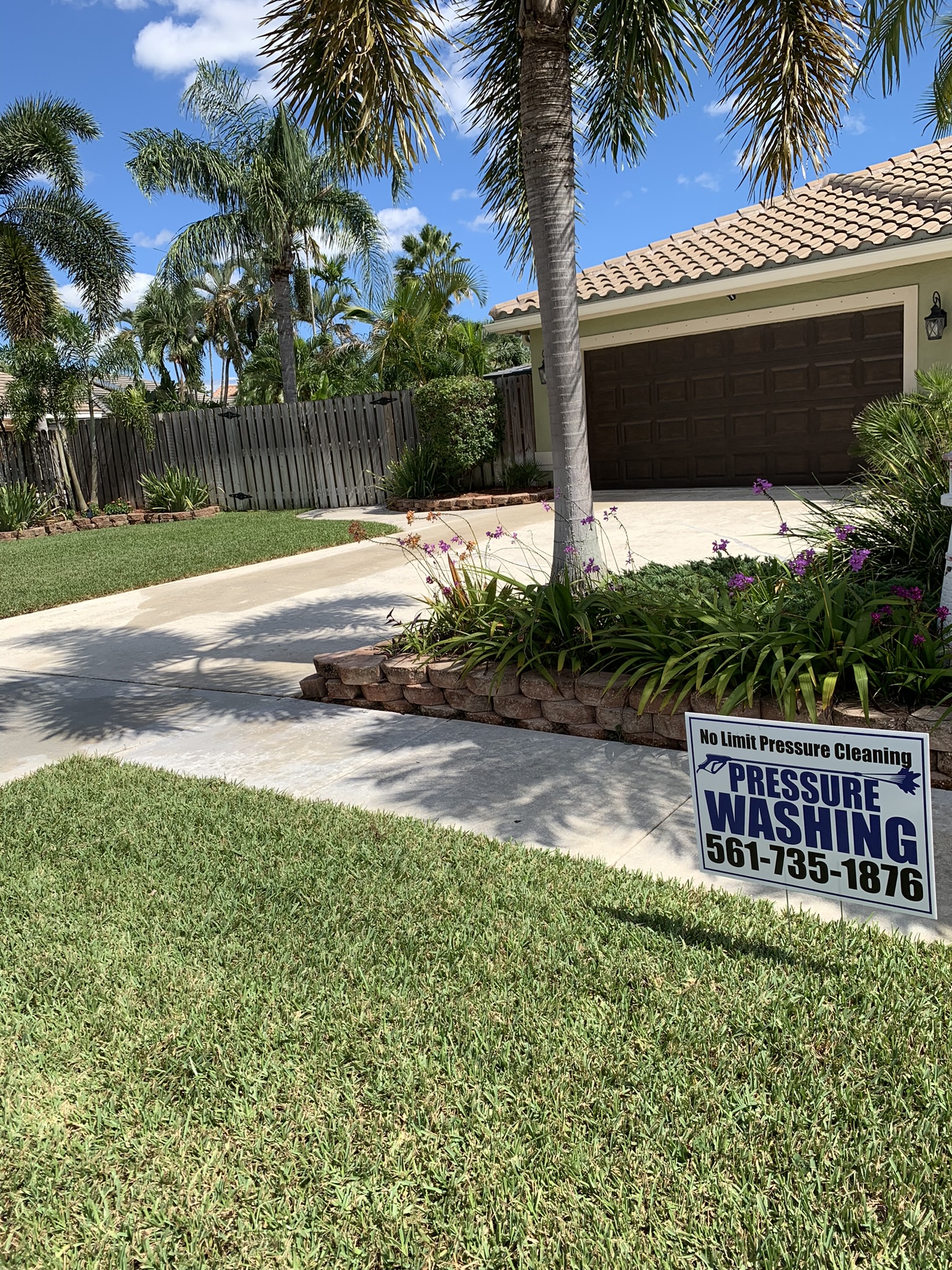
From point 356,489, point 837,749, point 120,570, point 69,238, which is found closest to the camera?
point 837,749

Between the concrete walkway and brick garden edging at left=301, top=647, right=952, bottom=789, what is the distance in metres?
0.12

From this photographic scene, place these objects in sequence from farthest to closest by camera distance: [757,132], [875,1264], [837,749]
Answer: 1. [757,132]
2. [837,749]
3. [875,1264]

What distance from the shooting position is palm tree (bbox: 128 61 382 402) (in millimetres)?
20188

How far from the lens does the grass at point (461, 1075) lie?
208cm

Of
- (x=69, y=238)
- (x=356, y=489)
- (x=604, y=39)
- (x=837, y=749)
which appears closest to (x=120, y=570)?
(x=356, y=489)

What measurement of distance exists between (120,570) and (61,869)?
28.8 feet

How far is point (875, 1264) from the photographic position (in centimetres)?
192

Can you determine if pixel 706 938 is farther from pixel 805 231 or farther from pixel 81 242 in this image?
pixel 81 242

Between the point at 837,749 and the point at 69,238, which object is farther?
the point at 69,238

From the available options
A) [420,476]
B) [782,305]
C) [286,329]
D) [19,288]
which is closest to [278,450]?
[420,476]

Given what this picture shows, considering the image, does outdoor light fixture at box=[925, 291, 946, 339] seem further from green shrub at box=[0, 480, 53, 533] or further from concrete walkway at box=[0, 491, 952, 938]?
green shrub at box=[0, 480, 53, 533]

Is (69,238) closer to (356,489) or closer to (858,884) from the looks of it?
(356,489)

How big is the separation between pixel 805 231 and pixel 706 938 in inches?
538

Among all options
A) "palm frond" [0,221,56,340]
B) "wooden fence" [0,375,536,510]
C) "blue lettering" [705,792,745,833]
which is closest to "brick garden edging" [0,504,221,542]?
"wooden fence" [0,375,536,510]
